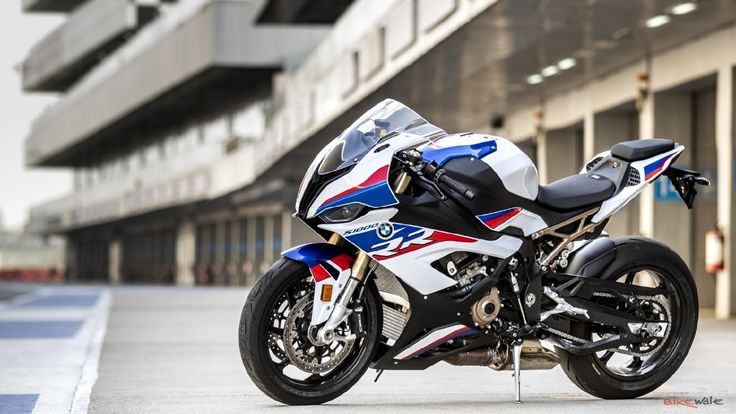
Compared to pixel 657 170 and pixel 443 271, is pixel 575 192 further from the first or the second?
pixel 443 271

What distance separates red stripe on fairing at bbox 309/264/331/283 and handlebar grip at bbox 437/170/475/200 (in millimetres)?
665

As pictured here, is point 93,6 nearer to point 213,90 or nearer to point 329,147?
point 213,90

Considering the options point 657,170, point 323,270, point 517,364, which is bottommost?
point 517,364

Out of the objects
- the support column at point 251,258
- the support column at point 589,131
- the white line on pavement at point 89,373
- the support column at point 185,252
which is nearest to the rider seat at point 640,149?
the white line on pavement at point 89,373

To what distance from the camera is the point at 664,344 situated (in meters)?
7.41

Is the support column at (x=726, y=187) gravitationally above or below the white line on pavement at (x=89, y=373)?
above

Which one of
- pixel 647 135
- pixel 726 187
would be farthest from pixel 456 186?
pixel 647 135

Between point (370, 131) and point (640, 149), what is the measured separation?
1.41 metres

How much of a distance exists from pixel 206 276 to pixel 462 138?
5084 centimetres

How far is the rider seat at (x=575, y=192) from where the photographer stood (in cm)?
715

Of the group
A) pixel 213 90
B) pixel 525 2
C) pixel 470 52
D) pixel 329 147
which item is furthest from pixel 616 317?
pixel 213 90

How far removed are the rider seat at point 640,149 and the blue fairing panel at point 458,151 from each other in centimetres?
76

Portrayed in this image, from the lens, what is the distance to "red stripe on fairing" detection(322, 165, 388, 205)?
6746mm

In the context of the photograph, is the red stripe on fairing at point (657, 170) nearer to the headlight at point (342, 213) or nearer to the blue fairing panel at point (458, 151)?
the blue fairing panel at point (458, 151)
